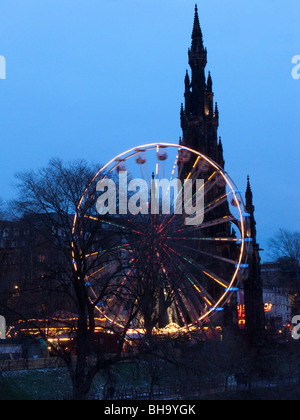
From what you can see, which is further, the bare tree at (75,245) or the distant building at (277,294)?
the distant building at (277,294)

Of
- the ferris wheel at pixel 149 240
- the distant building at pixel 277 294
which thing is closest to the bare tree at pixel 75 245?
the ferris wheel at pixel 149 240

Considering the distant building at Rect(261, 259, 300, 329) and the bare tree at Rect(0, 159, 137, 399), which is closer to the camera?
the bare tree at Rect(0, 159, 137, 399)

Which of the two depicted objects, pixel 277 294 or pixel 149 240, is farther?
pixel 277 294

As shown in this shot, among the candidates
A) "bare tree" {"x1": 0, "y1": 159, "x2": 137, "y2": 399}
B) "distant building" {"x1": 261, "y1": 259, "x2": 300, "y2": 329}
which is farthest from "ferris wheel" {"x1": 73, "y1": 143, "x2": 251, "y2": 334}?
"distant building" {"x1": 261, "y1": 259, "x2": 300, "y2": 329}

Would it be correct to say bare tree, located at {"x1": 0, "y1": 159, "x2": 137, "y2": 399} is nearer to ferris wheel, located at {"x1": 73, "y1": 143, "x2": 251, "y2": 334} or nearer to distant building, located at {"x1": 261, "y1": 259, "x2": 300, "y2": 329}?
ferris wheel, located at {"x1": 73, "y1": 143, "x2": 251, "y2": 334}

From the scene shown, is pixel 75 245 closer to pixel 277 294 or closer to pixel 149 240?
pixel 149 240

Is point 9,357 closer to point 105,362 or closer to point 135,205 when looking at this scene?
point 135,205

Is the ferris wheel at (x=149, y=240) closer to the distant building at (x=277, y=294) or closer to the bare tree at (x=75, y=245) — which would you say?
the bare tree at (x=75, y=245)

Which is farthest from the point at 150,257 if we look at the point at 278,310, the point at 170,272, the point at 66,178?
the point at 278,310

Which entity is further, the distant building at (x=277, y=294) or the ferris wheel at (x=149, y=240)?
the distant building at (x=277, y=294)

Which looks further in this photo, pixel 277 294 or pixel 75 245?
pixel 277 294

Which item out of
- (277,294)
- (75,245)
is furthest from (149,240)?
(277,294)
